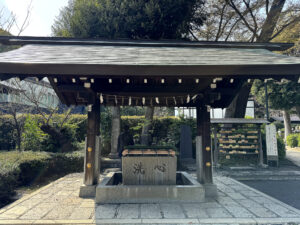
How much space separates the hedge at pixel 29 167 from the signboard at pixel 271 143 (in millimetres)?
8347

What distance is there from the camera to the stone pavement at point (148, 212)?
3.09m

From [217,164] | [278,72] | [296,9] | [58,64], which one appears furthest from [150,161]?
[296,9]

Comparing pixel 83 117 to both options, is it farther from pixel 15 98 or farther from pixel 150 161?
pixel 150 161

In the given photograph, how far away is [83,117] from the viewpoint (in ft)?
36.1

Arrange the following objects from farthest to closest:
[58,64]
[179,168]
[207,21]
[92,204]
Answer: [207,21], [179,168], [92,204], [58,64]

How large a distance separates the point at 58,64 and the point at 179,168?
6660 millimetres

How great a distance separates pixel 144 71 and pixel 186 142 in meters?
7.12

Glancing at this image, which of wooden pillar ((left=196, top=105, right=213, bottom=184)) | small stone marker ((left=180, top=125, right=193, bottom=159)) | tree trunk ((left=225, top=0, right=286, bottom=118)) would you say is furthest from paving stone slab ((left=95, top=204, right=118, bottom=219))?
tree trunk ((left=225, top=0, right=286, bottom=118))

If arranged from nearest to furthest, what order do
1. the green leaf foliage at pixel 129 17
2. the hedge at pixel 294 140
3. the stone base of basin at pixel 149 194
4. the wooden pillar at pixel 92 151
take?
1. the stone base of basin at pixel 149 194
2. the wooden pillar at pixel 92 151
3. the green leaf foliage at pixel 129 17
4. the hedge at pixel 294 140

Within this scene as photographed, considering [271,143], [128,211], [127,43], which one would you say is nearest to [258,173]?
[271,143]

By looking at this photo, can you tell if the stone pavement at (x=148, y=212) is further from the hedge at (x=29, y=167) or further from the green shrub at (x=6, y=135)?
the green shrub at (x=6, y=135)

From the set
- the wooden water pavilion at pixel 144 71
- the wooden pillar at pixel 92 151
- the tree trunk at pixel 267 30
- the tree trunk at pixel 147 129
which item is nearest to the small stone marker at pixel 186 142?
the tree trunk at pixel 147 129

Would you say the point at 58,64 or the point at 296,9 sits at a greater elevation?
the point at 296,9

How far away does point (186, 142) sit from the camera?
9.75 metres
